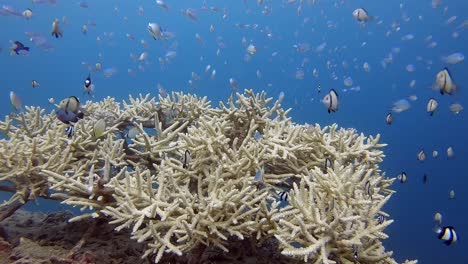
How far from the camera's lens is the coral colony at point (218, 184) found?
10.7 feet

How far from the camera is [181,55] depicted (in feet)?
367

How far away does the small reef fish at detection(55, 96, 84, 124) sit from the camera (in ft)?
14.5

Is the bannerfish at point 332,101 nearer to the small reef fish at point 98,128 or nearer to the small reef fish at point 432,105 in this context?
the small reef fish at point 98,128

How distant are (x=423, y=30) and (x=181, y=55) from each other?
217 ft

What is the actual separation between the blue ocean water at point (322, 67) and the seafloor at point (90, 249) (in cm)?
3446

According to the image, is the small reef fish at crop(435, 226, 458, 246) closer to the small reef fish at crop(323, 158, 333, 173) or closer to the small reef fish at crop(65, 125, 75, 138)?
the small reef fish at crop(323, 158, 333, 173)

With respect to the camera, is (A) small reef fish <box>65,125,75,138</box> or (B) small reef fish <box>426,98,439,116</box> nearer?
(A) small reef fish <box>65,125,75,138</box>

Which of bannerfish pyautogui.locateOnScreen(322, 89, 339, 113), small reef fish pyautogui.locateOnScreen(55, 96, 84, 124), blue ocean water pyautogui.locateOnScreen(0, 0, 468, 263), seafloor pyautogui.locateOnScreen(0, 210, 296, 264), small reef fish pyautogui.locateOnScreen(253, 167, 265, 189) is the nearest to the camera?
seafloor pyautogui.locateOnScreen(0, 210, 296, 264)

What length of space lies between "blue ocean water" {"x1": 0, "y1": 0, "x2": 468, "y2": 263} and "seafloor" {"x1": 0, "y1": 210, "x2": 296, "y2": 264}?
3446 cm

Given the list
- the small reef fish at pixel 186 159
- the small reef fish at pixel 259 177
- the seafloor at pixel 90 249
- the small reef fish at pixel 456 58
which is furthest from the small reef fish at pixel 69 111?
the small reef fish at pixel 456 58

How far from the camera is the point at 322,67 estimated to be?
8669 centimetres

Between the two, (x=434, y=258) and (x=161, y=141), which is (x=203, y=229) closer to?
(x=161, y=141)

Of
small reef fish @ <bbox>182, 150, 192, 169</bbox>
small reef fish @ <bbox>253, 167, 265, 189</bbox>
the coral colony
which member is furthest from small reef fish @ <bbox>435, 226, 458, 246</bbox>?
small reef fish @ <bbox>182, 150, 192, 169</bbox>

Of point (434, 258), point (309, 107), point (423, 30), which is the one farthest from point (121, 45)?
point (434, 258)
